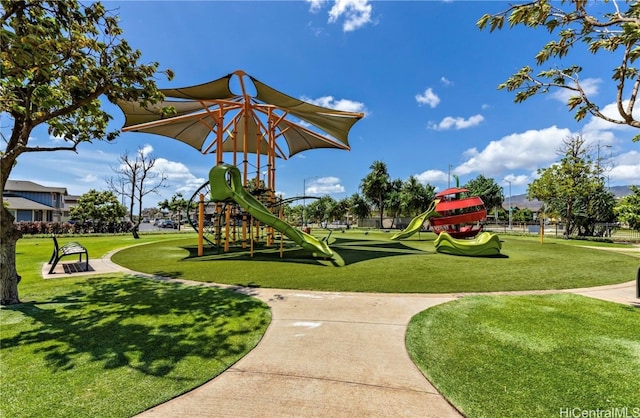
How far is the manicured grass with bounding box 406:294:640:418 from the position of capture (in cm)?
319

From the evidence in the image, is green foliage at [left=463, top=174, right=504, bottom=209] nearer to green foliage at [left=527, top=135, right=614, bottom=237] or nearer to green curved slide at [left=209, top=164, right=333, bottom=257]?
green foliage at [left=527, top=135, right=614, bottom=237]

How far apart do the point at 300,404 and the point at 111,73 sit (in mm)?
7273

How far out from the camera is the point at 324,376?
374 cm

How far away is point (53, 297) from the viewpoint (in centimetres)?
708

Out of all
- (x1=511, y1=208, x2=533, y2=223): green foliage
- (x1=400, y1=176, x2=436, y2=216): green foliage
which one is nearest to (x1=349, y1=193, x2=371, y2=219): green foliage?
(x1=400, y1=176, x2=436, y2=216): green foliage

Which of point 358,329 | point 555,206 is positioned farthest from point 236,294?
point 555,206

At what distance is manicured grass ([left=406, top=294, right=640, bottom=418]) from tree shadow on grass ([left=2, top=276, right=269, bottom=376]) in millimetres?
3017

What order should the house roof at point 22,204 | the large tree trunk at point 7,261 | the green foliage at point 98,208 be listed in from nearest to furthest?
1. the large tree trunk at point 7,261
2. the green foliage at point 98,208
3. the house roof at point 22,204

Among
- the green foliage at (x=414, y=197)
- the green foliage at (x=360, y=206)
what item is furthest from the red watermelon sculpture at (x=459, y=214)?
the green foliage at (x=360, y=206)

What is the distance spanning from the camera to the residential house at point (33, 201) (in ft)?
155

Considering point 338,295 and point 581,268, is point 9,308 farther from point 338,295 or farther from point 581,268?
point 581,268

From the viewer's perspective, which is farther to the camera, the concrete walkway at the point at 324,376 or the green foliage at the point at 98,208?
the green foliage at the point at 98,208

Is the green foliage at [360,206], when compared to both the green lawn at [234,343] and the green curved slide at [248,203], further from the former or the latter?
the green lawn at [234,343]

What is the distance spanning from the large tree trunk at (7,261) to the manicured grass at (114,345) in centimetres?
36
